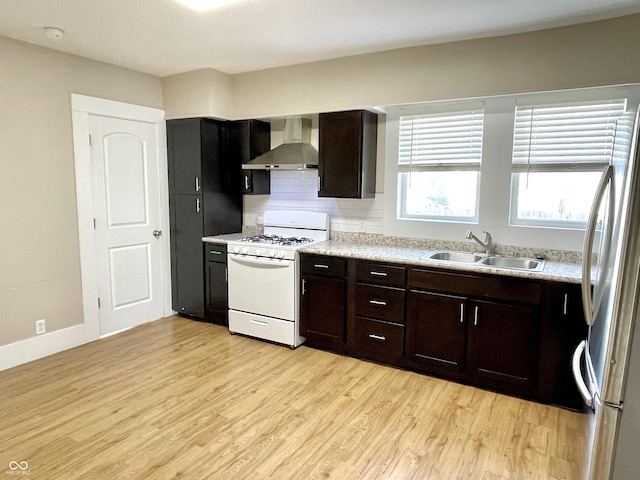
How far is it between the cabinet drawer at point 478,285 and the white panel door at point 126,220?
2748 mm

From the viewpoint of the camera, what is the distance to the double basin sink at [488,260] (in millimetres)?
3151

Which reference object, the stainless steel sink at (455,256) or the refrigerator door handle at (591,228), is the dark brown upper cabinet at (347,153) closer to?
the stainless steel sink at (455,256)

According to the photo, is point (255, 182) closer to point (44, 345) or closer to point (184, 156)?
point (184, 156)

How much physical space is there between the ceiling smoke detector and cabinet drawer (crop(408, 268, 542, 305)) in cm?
312

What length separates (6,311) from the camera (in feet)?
10.7

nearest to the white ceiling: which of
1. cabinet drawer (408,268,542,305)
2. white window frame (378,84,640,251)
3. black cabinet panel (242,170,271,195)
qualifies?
white window frame (378,84,640,251)

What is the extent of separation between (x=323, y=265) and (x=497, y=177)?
1.59 metres

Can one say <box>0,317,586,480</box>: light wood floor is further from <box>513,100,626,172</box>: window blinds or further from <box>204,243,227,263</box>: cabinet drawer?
<box>513,100,626,172</box>: window blinds

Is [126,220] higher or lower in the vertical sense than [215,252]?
higher

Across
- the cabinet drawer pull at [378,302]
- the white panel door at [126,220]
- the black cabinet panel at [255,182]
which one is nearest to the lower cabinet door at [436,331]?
the cabinet drawer pull at [378,302]

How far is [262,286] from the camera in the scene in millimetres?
3832

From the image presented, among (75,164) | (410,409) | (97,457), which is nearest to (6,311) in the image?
(75,164)

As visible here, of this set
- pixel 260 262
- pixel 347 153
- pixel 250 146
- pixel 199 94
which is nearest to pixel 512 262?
pixel 347 153

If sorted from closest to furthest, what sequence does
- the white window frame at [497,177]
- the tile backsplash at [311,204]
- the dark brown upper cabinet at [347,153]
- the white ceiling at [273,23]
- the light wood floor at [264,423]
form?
the light wood floor at [264,423] < the white ceiling at [273,23] < the white window frame at [497,177] < the dark brown upper cabinet at [347,153] < the tile backsplash at [311,204]
